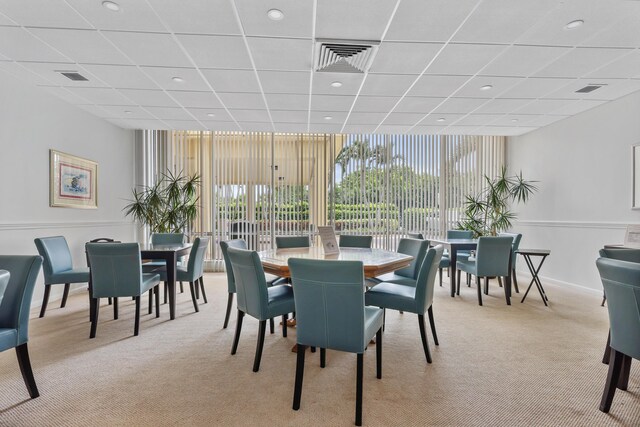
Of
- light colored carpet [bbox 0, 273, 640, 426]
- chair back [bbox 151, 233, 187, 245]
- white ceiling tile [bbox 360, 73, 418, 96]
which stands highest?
white ceiling tile [bbox 360, 73, 418, 96]

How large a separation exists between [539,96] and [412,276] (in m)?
3.14

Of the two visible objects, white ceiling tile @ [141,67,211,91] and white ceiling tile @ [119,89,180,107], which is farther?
white ceiling tile @ [119,89,180,107]

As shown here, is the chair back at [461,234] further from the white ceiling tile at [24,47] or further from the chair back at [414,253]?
the white ceiling tile at [24,47]

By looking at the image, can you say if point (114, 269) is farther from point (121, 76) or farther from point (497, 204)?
point (497, 204)

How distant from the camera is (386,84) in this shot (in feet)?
13.9

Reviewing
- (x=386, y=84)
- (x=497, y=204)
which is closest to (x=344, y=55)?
(x=386, y=84)

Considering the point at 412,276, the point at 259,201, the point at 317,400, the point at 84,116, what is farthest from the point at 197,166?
the point at 317,400

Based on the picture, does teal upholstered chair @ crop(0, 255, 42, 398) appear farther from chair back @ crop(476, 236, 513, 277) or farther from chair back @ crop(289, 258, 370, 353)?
chair back @ crop(476, 236, 513, 277)

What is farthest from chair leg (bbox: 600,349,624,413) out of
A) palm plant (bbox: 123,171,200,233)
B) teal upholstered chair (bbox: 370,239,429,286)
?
palm plant (bbox: 123,171,200,233)

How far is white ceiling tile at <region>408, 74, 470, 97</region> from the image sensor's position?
404 centimetres

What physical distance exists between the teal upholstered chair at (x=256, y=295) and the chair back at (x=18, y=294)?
1293mm

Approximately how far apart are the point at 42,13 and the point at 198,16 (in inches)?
48.3

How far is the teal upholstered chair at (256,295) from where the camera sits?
8.56 feet

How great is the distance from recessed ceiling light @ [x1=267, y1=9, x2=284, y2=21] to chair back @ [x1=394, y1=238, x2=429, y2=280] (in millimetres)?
2574
